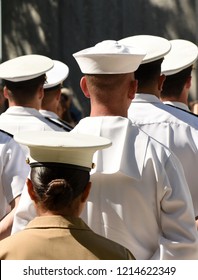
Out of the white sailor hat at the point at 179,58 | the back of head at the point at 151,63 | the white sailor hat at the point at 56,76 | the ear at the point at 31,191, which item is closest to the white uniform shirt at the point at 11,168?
the back of head at the point at 151,63

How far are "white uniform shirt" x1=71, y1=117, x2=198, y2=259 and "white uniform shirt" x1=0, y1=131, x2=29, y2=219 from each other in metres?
1.20

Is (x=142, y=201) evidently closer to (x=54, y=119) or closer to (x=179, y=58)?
(x=179, y=58)

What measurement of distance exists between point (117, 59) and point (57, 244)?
1.31 m

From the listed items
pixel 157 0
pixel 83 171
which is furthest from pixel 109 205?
pixel 157 0

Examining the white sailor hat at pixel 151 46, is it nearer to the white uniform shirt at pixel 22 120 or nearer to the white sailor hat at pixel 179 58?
the white sailor hat at pixel 179 58

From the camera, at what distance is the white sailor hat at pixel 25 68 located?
709 cm

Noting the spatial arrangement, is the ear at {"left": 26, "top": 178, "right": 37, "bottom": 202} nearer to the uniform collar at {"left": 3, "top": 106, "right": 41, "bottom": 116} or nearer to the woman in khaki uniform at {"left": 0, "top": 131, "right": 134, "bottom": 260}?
the woman in khaki uniform at {"left": 0, "top": 131, "right": 134, "bottom": 260}

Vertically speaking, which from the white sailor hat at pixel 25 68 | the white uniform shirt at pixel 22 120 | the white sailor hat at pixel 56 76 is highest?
the white sailor hat at pixel 25 68

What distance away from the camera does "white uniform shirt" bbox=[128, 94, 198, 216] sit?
19.7ft

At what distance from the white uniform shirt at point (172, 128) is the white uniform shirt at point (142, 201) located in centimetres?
102

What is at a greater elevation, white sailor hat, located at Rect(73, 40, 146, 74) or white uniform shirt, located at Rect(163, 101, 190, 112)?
white sailor hat, located at Rect(73, 40, 146, 74)

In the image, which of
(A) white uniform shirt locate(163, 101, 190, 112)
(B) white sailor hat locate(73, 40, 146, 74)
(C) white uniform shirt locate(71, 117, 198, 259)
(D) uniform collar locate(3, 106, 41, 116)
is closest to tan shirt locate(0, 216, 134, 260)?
(C) white uniform shirt locate(71, 117, 198, 259)

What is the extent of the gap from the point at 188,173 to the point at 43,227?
2037mm

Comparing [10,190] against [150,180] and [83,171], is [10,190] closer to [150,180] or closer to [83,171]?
[150,180]
